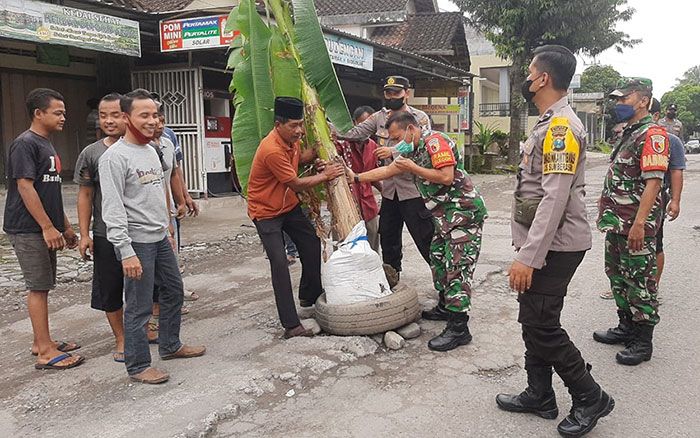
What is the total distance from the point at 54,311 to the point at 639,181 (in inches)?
196

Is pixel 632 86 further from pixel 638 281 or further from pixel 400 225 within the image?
pixel 400 225

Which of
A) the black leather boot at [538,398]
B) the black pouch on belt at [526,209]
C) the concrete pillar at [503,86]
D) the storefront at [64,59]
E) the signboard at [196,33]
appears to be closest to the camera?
the black pouch on belt at [526,209]

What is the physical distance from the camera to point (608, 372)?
3930 mm

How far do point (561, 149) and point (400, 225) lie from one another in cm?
278

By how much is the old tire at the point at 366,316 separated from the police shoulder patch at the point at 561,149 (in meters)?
1.78

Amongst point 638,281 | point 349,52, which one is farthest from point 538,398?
point 349,52

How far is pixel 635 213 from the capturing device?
165 inches

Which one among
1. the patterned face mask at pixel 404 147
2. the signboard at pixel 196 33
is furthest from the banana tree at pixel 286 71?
the signboard at pixel 196 33

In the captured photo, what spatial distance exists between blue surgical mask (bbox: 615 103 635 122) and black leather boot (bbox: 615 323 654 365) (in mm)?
1452

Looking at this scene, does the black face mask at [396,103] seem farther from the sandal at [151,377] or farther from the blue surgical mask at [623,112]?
the sandal at [151,377]

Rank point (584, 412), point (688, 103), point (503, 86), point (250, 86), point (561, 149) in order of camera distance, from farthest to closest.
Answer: point (688, 103) < point (503, 86) < point (250, 86) < point (584, 412) < point (561, 149)

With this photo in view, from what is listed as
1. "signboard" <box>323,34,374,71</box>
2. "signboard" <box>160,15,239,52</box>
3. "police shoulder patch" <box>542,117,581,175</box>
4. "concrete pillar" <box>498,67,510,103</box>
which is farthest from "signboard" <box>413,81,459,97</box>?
"concrete pillar" <box>498,67,510,103</box>

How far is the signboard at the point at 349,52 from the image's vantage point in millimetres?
11438

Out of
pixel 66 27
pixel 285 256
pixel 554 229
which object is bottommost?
pixel 285 256
